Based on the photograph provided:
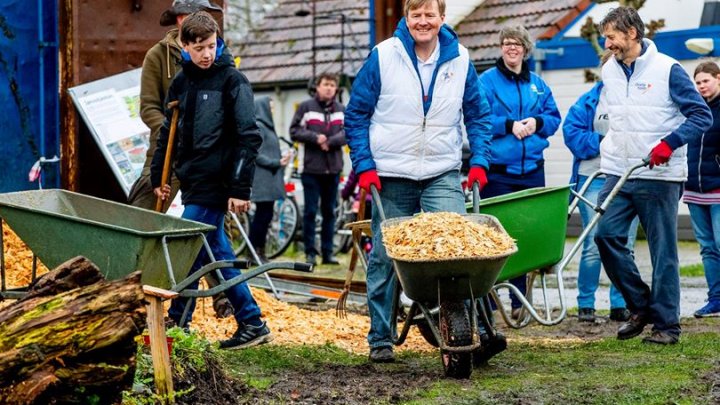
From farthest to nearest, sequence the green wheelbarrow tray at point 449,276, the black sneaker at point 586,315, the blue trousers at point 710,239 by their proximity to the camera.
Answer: the blue trousers at point 710,239 < the black sneaker at point 586,315 < the green wheelbarrow tray at point 449,276

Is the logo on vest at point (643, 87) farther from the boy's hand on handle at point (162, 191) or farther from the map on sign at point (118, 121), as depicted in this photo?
the map on sign at point (118, 121)

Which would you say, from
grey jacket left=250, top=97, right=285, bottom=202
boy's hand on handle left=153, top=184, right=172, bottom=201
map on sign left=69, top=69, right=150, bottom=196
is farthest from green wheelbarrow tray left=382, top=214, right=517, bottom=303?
grey jacket left=250, top=97, right=285, bottom=202

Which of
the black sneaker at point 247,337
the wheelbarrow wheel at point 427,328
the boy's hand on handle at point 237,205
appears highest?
the boy's hand on handle at point 237,205

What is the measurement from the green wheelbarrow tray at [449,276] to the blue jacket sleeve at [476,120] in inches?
32.3

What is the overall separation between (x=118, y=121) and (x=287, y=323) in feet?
7.82

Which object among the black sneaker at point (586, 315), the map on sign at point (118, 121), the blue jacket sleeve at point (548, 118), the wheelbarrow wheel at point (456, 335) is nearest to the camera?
the wheelbarrow wheel at point (456, 335)

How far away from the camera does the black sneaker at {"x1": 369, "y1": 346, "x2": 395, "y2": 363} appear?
8250 millimetres

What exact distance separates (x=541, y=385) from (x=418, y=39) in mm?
2053

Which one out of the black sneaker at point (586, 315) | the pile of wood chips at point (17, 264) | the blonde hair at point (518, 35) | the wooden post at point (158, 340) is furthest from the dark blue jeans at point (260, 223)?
the wooden post at point (158, 340)

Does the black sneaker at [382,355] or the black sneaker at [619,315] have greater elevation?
the black sneaker at [382,355]

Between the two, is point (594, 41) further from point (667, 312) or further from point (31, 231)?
point (31, 231)

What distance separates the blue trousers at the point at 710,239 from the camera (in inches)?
438

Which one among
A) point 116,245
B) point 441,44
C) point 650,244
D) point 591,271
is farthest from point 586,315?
point 116,245

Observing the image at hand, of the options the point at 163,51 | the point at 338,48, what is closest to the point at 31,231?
the point at 163,51
